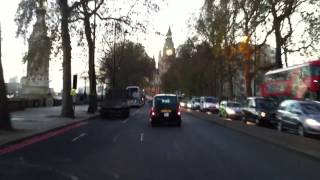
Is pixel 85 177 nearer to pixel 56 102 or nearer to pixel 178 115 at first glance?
pixel 178 115

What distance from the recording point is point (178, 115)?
36.0 m

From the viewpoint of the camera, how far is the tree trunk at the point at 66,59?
4506 centimetres

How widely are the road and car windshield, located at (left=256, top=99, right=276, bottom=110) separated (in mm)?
14091

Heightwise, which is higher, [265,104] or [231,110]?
[265,104]

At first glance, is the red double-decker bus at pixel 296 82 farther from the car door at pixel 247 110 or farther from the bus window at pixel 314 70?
the car door at pixel 247 110

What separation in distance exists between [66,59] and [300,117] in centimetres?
2287

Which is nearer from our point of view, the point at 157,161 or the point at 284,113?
the point at 157,161

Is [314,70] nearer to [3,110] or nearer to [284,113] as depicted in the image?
[284,113]

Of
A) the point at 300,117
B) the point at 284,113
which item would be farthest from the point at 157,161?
the point at 284,113

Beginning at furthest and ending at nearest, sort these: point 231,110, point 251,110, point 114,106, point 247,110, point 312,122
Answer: point 114,106
point 231,110
point 247,110
point 251,110
point 312,122

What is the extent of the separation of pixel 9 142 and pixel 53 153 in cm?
403

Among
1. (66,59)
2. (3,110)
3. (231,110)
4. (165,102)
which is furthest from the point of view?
(231,110)

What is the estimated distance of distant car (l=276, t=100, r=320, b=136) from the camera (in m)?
26.7

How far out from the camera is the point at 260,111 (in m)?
37.2
